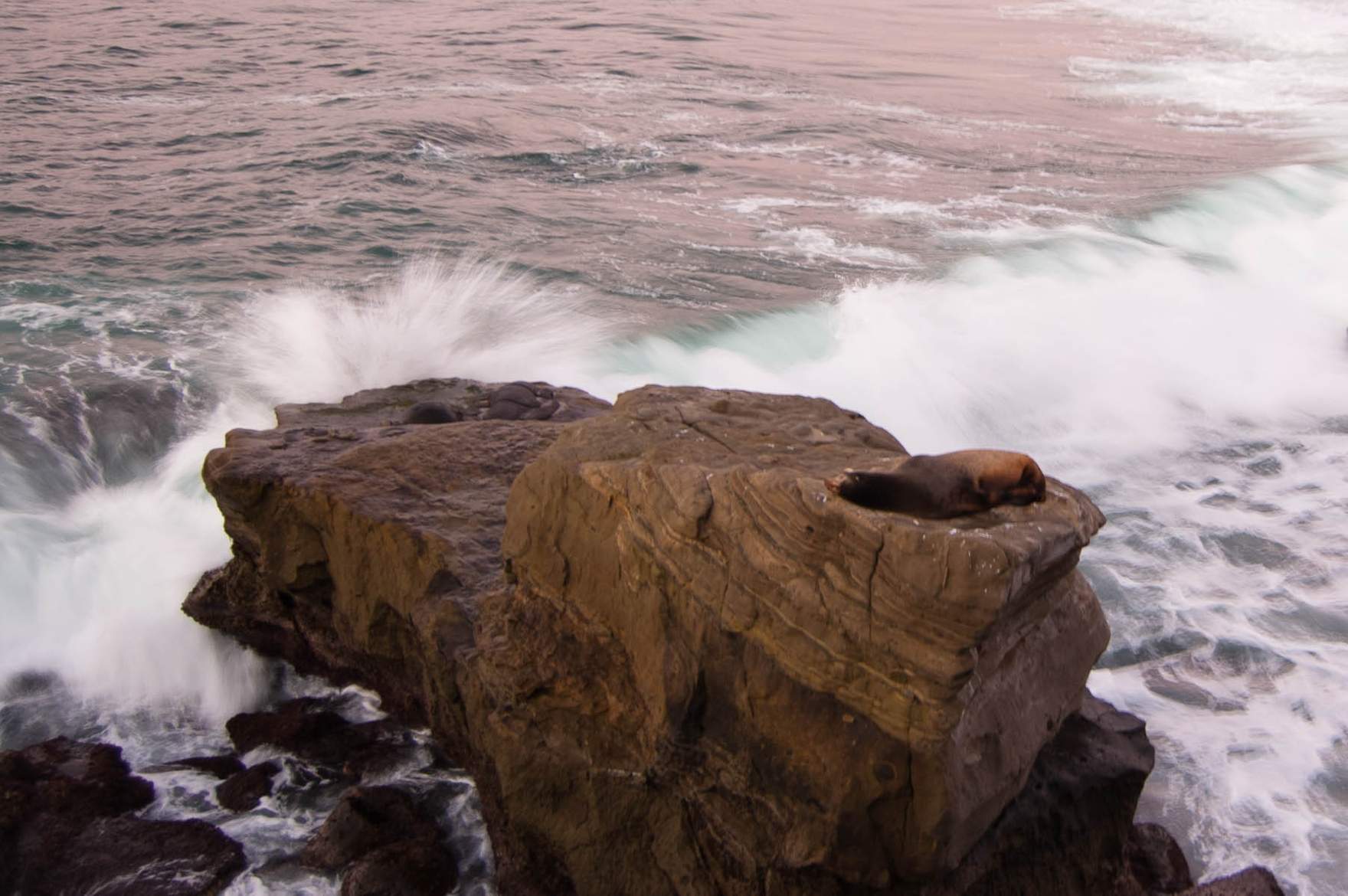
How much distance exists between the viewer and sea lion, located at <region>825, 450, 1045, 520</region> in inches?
179

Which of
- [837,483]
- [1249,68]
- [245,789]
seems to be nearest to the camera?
[837,483]

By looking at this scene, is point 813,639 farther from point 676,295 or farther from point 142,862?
point 676,295

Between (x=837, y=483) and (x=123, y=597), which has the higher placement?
(x=837, y=483)

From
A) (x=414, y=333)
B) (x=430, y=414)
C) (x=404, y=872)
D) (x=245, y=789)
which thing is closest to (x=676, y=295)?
(x=414, y=333)

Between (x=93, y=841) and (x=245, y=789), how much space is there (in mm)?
725

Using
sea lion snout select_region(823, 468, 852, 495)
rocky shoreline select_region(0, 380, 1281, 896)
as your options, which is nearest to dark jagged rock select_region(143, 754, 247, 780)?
rocky shoreline select_region(0, 380, 1281, 896)

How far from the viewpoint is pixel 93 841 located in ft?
18.9

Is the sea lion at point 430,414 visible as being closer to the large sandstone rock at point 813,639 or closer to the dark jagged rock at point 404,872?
the large sandstone rock at point 813,639

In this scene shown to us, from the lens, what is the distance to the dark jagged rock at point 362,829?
576 cm

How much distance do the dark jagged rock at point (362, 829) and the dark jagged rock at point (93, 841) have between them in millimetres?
407

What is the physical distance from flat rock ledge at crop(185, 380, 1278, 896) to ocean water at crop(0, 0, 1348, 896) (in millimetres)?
815

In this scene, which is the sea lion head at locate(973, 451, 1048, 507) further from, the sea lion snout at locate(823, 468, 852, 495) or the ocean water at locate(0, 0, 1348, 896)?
the ocean water at locate(0, 0, 1348, 896)

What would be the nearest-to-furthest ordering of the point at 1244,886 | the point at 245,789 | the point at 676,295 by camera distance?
the point at 1244,886, the point at 245,789, the point at 676,295

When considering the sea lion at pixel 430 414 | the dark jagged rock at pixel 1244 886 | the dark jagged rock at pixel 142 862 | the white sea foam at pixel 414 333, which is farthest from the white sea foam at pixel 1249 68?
the dark jagged rock at pixel 142 862
